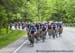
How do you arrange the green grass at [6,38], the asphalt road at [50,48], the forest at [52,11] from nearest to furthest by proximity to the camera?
the asphalt road at [50,48] → the green grass at [6,38] → the forest at [52,11]

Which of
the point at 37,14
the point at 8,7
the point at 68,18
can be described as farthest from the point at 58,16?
the point at 8,7

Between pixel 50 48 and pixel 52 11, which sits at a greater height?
pixel 50 48

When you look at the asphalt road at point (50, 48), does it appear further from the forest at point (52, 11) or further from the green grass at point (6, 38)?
the forest at point (52, 11)

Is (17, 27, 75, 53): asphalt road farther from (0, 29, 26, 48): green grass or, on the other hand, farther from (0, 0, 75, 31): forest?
(0, 0, 75, 31): forest

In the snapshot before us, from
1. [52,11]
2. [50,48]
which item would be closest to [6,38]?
[50,48]

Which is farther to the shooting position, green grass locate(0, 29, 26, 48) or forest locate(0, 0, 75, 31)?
forest locate(0, 0, 75, 31)

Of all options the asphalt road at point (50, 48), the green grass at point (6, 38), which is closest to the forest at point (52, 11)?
the green grass at point (6, 38)

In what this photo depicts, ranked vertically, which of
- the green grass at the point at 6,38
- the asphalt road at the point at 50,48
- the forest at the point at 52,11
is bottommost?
the forest at the point at 52,11

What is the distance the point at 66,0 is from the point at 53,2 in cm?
1158

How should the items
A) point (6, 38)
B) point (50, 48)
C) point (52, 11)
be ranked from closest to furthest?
point (50, 48) → point (6, 38) → point (52, 11)

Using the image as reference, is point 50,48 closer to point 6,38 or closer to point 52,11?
point 6,38

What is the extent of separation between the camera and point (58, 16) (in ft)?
355

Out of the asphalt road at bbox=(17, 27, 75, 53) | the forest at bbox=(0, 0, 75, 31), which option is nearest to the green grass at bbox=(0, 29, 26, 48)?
the asphalt road at bbox=(17, 27, 75, 53)

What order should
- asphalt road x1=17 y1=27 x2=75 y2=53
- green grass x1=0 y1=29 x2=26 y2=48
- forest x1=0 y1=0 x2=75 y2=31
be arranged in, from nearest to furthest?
1. asphalt road x1=17 y1=27 x2=75 y2=53
2. green grass x1=0 y1=29 x2=26 y2=48
3. forest x1=0 y1=0 x2=75 y2=31
